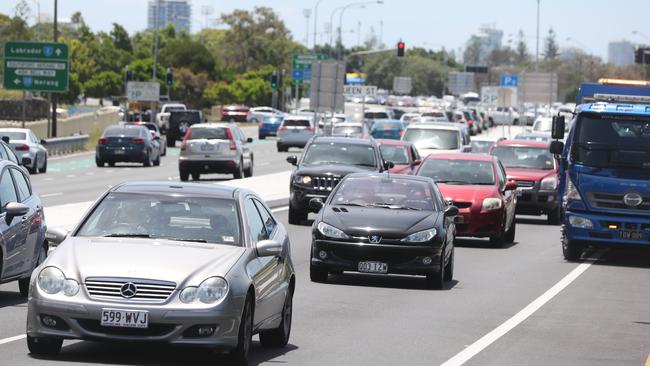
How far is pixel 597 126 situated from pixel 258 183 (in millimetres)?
17654

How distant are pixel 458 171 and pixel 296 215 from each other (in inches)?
152

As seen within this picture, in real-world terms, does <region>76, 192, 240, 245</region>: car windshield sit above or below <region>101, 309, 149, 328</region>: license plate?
above

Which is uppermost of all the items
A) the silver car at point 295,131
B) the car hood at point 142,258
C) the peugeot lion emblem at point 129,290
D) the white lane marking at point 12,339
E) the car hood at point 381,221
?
the car hood at point 142,258

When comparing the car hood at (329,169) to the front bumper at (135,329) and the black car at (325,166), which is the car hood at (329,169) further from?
the front bumper at (135,329)

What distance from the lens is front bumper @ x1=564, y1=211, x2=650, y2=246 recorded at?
23859mm

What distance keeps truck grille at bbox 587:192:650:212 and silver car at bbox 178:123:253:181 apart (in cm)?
2265

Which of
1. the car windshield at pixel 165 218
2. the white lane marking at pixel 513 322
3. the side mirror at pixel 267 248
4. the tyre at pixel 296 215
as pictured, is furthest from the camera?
the tyre at pixel 296 215

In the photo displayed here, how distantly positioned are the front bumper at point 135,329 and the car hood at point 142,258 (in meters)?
0.22

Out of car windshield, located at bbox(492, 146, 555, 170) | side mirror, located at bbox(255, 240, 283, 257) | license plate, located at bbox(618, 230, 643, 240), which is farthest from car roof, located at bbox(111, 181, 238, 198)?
car windshield, located at bbox(492, 146, 555, 170)

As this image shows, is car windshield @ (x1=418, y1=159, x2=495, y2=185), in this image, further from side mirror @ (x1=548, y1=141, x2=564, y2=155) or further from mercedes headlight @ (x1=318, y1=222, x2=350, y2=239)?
mercedes headlight @ (x1=318, y1=222, x2=350, y2=239)

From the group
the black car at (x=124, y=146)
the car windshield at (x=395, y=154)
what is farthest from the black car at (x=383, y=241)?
the black car at (x=124, y=146)

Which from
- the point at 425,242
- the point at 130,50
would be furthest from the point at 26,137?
the point at 130,50

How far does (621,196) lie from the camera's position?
23.9 m

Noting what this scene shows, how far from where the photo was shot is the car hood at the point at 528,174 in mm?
33656
